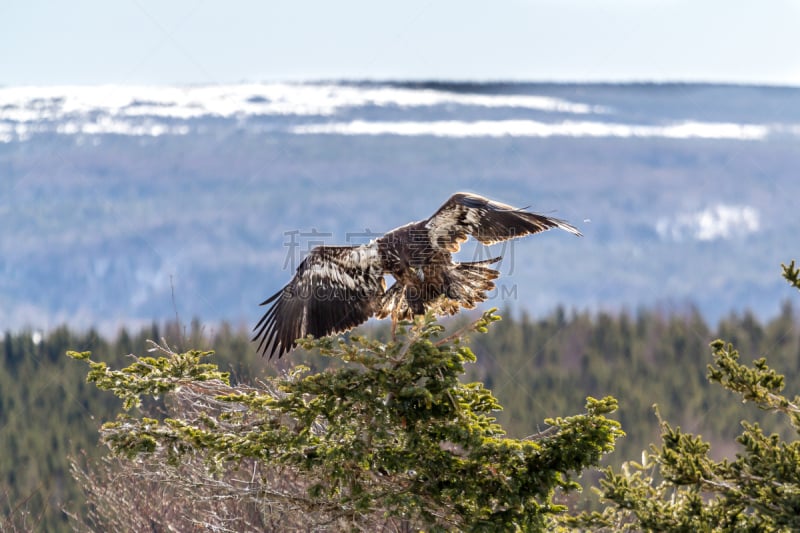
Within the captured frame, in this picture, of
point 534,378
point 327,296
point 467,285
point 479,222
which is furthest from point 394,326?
point 534,378

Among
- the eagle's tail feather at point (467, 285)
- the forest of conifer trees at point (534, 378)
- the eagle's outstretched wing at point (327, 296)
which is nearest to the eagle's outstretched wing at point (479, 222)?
the eagle's tail feather at point (467, 285)

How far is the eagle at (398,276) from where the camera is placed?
Answer: 339 inches

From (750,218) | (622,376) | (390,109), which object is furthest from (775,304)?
(390,109)

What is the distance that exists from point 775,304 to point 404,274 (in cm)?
7572

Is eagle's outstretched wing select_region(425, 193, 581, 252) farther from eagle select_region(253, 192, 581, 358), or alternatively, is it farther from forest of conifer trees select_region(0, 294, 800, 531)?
forest of conifer trees select_region(0, 294, 800, 531)

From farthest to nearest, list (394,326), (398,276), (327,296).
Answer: (327,296), (398,276), (394,326)

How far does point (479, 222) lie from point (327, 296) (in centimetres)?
150

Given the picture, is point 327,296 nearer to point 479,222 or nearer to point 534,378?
point 479,222

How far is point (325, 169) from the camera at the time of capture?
10844 cm

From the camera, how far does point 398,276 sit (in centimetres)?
878

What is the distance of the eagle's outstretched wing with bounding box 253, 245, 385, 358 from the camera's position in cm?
892

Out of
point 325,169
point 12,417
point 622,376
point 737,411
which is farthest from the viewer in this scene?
point 325,169

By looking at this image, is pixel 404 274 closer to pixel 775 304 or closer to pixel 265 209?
pixel 775 304

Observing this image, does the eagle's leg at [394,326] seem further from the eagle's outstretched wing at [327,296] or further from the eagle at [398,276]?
the eagle's outstretched wing at [327,296]
